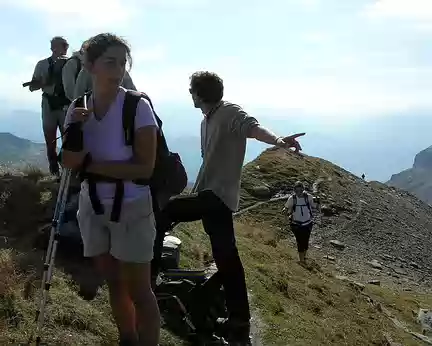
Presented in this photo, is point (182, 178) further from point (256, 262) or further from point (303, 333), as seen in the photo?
point (256, 262)

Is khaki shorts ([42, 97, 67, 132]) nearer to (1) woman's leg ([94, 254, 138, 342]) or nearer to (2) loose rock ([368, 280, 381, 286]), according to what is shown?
(1) woman's leg ([94, 254, 138, 342])

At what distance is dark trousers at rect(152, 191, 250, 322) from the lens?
22.1ft

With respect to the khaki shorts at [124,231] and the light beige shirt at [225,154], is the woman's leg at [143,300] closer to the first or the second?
the khaki shorts at [124,231]

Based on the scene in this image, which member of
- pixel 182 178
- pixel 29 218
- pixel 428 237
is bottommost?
pixel 428 237

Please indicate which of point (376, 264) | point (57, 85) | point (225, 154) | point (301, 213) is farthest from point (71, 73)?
point (376, 264)

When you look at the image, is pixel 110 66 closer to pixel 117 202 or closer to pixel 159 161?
pixel 159 161

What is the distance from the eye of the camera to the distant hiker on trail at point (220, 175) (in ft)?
21.8

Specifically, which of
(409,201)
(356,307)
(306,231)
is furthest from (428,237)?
(356,307)

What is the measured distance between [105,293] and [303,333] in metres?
3.41

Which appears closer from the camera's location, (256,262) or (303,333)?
(303,333)

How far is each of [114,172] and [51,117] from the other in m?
6.96

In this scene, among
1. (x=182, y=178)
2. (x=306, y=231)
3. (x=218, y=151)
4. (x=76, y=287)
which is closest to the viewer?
(x=182, y=178)

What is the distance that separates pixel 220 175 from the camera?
6.72 meters

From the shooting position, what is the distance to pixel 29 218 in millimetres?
9258
